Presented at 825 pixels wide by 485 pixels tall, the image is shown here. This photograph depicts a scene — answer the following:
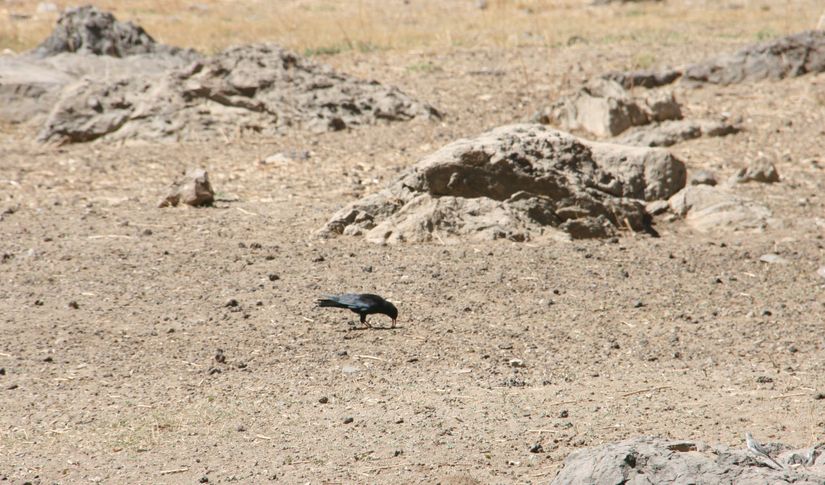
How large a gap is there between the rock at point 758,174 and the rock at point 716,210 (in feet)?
1.97

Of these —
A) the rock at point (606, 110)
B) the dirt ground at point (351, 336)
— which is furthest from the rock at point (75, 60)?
the rock at point (606, 110)

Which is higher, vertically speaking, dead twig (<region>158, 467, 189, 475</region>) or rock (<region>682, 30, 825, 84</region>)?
rock (<region>682, 30, 825, 84</region>)

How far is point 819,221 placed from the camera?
22.3 feet

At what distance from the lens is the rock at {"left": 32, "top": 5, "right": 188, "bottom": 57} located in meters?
11.2

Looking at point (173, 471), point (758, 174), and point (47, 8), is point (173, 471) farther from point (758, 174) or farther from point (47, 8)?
point (47, 8)

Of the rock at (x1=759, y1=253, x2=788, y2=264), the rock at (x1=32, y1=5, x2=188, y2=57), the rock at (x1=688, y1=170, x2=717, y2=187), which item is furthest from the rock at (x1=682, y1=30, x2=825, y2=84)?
the rock at (x1=32, y1=5, x2=188, y2=57)

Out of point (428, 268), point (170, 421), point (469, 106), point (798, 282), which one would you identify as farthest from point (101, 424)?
point (469, 106)

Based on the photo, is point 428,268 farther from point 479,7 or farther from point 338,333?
point 479,7

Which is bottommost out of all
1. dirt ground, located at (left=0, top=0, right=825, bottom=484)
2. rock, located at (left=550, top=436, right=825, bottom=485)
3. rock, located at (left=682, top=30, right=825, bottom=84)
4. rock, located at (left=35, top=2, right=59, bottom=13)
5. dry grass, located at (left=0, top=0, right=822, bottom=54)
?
rock, located at (left=35, top=2, right=59, bottom=13)

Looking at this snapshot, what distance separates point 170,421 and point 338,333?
118 cm

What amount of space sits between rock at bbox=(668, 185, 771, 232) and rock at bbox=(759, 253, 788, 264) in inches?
21.0

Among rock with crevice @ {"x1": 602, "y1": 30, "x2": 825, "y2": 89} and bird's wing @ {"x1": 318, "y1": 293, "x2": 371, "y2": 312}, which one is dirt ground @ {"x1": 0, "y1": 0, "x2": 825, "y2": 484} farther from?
rock with crevice @ {"x1": 602, "y1": 30, "x2": 825, "y2": 89}

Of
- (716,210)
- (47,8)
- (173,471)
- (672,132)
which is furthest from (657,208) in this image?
(47,8)

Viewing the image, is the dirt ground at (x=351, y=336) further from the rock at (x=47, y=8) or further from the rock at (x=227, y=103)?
the rock at (x=47, y=8)
